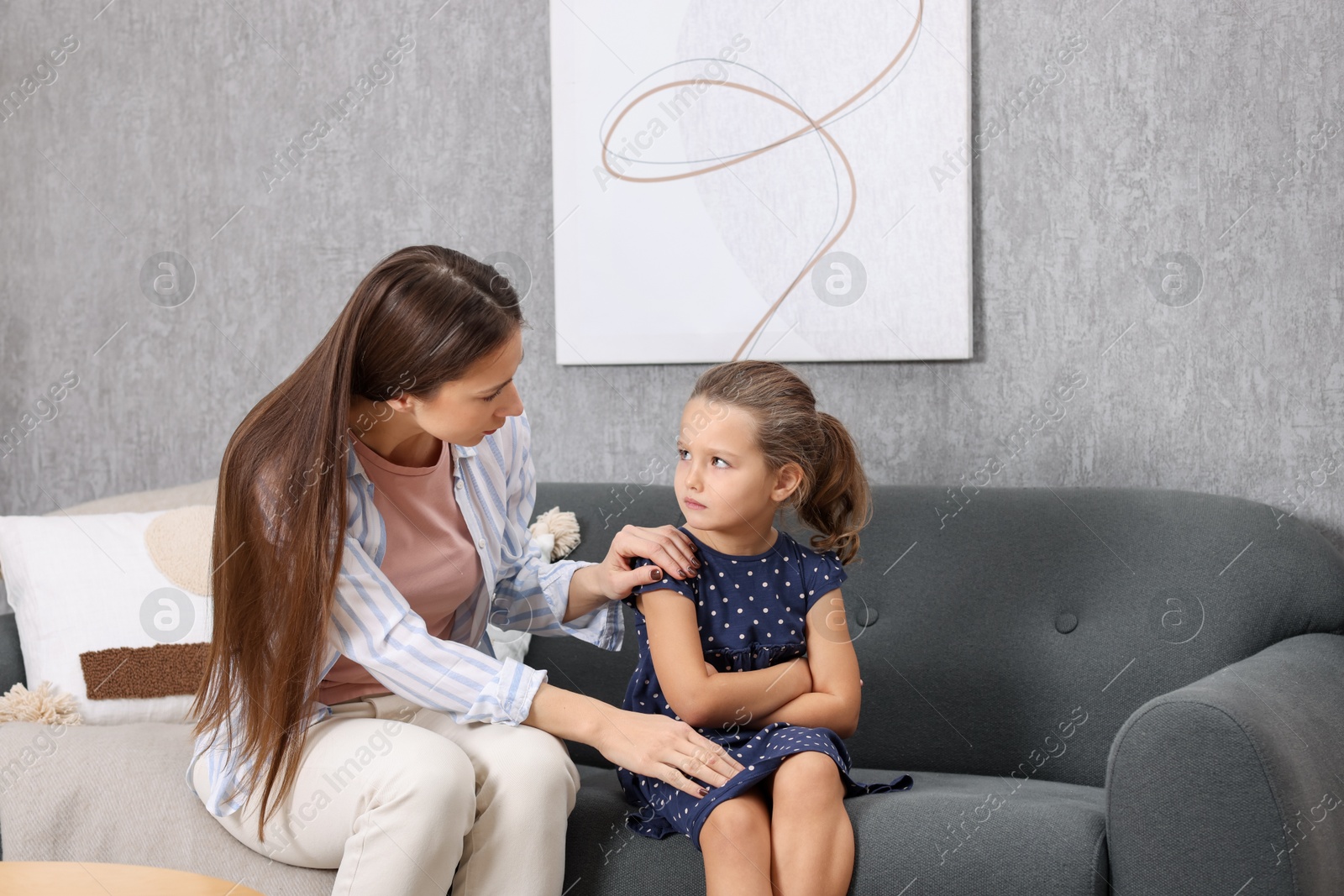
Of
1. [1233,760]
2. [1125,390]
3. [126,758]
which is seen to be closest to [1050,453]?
[1125,390]

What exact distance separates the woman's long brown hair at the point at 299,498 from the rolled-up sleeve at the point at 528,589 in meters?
0.32

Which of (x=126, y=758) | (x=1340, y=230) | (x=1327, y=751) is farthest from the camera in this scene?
(x=1340, y=230)

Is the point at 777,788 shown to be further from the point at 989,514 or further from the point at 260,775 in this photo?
the point at 989,514

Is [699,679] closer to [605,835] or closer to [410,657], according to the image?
[605,835]

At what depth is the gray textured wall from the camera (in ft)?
6.10

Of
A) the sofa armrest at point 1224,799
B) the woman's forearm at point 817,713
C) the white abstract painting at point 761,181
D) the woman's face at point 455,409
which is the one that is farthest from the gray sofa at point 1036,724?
the woman's face at point 455,409

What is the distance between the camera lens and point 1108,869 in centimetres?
125

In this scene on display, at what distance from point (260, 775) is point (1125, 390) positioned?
1506mm

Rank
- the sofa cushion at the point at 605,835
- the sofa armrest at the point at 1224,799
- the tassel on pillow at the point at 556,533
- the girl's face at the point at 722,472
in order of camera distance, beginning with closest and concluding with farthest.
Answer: the sofa armrest at the point at 1224,799 < the sofa cushion at the point at 605,835 < the girl's face at the point at 722,472 < the tassel on pillow at the point at 556,533

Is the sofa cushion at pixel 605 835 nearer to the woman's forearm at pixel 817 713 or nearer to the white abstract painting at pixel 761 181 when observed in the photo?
the woman's forearm at pixel 817 713

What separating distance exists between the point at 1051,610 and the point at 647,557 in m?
0.70

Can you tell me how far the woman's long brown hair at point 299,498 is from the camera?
4.16ft

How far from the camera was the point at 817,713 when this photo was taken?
4.59 feet

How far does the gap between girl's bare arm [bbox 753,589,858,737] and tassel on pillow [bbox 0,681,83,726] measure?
1.07 m
